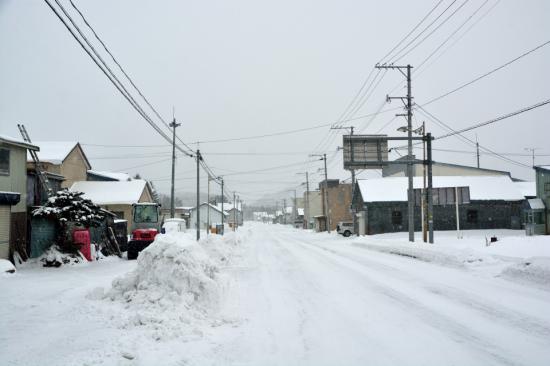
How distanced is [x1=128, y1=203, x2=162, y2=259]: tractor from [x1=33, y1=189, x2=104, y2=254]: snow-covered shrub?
3468 millimetres

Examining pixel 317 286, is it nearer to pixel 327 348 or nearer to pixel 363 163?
pixel 327 348

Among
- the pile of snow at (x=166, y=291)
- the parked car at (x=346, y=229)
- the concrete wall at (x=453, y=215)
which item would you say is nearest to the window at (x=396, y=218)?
the concrete wall at (x=453, y=215)

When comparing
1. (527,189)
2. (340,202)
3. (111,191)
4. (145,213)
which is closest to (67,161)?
(111,191)

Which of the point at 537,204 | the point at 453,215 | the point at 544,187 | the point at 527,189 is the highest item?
the point at 527,189

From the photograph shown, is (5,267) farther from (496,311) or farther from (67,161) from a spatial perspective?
(67,161)

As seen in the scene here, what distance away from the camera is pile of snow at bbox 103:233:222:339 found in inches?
304

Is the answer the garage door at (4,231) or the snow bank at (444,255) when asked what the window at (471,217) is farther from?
the garage door at (4,231)

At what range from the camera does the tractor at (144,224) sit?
938 inches

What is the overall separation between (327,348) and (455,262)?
12.8m

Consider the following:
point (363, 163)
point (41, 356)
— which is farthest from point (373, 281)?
point (363, 163)

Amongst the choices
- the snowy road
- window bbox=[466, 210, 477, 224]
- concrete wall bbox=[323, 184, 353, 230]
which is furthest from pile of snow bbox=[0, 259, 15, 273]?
concrete wall bbox=[323, 184, 353, 230]

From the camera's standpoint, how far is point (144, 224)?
25531 millimetres

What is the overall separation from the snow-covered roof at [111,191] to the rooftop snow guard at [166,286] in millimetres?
38623

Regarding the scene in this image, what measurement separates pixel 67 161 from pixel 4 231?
31.1m
